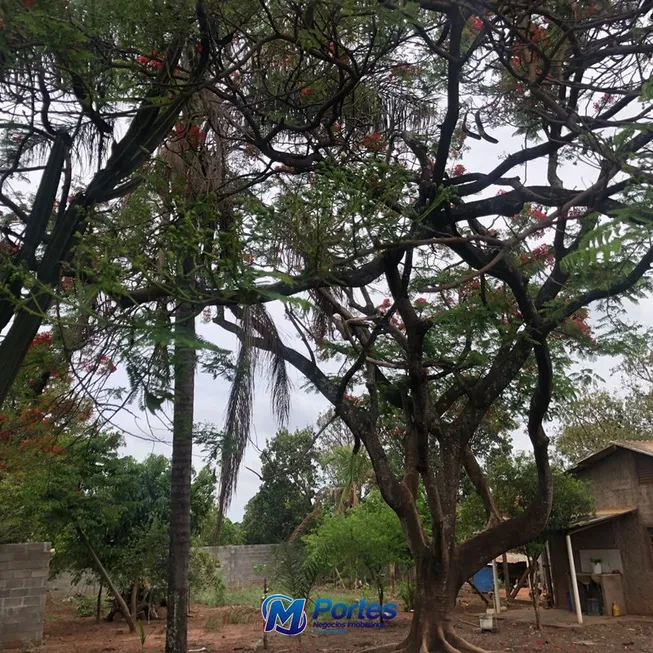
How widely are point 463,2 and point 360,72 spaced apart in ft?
3.45

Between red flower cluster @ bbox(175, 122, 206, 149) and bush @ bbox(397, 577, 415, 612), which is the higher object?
red flower cluster @ bbox(175, 122, 206, 149)

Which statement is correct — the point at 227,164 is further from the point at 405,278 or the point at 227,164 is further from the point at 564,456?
the point at 564,456

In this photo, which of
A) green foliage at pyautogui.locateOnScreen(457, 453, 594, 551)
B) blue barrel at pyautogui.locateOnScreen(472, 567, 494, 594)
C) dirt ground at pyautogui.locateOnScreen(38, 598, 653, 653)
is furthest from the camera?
blue barrel at pyautogui.locateOnScreen(472, 567, 494, 594)

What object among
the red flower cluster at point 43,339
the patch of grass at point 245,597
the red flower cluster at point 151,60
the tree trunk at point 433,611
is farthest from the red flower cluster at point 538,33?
the patch of grass at point 245,597

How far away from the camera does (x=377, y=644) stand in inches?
353

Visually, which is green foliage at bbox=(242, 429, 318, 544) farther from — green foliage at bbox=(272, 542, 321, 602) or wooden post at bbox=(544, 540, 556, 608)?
green foliage at bbox=(272, 542, 321, 602)

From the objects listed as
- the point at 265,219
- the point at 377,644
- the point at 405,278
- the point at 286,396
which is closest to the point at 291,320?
the point at 286,396

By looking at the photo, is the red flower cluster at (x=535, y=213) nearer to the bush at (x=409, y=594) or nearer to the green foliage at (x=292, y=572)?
the green foliage at (x=292, y=572)

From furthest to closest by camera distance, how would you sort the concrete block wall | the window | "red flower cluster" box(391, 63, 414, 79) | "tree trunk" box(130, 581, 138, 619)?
the concrete block wall
the window
"tree trunk" box(130, 581, 138, 619)
"red flower cluster" box(391, 63, 414, 79)

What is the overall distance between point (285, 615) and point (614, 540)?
772 cm

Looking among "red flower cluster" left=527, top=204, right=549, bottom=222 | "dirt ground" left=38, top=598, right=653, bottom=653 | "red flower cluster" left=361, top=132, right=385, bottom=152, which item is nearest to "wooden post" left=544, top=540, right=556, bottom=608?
"dirt ground" left=38, top=598, right=653, bottom=653

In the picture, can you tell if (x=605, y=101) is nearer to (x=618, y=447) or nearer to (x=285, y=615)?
(x=285, y=615)

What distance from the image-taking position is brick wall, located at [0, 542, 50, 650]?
9227mm

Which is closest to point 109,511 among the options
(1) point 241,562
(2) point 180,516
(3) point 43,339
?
(2) point 180,516
